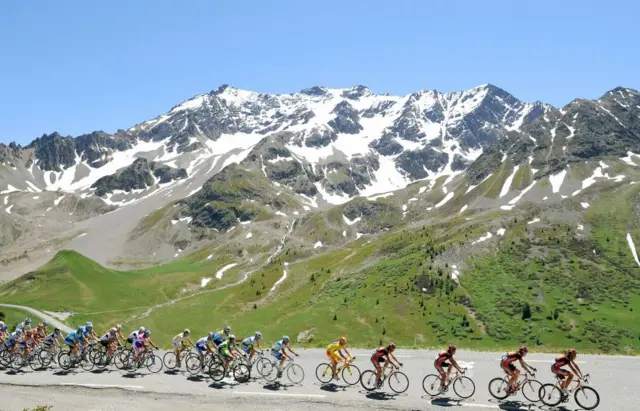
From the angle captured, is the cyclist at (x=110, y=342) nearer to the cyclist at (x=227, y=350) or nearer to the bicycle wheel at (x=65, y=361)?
the bicycle wheel at (x=65, y=361)

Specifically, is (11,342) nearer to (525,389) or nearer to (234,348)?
(234,348)

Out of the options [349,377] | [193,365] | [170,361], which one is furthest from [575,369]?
[170,361]

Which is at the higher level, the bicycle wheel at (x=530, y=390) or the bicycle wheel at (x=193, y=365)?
the bicycle wheel at (x=193, y=365)

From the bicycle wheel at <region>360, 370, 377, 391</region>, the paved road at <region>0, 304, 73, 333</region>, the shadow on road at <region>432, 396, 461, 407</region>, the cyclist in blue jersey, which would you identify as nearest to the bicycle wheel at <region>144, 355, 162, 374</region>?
the cyclist in blue jersey

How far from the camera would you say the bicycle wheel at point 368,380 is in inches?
1180

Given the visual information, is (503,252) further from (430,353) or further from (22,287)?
(22,287)

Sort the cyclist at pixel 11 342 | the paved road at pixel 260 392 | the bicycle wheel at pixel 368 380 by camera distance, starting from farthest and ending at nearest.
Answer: the cyclist at pixel 11 342, the bicycle wheel at pixel 368 380, the paved road at pixel 260 392

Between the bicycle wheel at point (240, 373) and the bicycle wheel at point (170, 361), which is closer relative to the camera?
the bicycle wheel at point (240, 373)

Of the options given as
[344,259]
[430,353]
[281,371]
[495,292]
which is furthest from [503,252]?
[281,371]

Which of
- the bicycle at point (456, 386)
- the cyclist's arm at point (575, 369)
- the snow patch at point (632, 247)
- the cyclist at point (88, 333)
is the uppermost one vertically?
the snow patch at point (632, 247)

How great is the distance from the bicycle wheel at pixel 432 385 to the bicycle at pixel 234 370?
38.6 ft

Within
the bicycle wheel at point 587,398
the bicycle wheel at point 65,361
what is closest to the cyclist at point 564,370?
the bicycle wheel at point 587,398

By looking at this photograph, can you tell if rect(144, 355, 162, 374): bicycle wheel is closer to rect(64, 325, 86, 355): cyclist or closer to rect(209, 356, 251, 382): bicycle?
rect(64, 325, 86, 355): cyclist

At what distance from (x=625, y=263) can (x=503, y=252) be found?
27.6 metres
